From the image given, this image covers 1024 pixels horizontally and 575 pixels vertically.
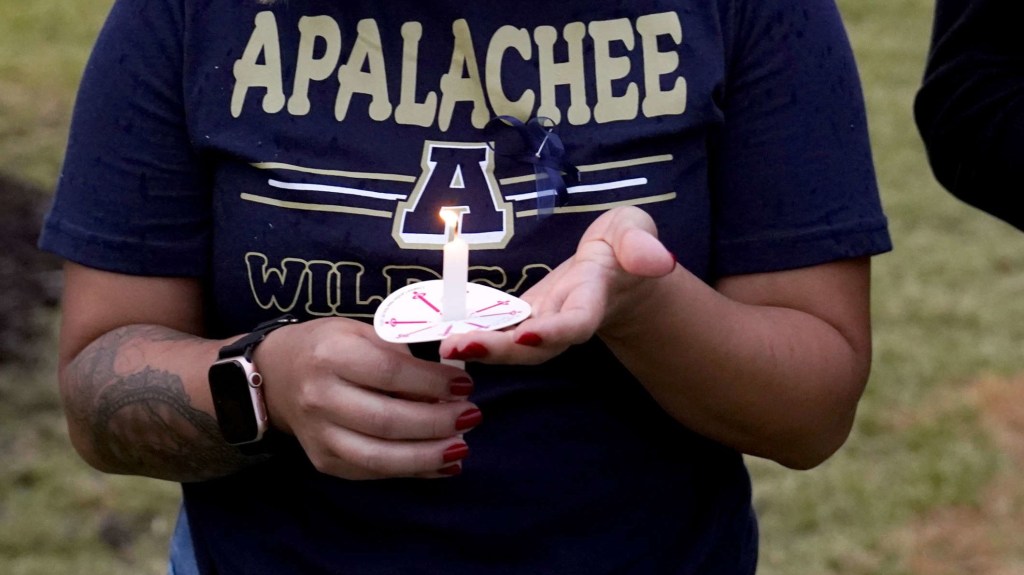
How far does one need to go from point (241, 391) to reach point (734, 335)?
0.49 metres

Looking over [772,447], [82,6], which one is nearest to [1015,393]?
[772,447]

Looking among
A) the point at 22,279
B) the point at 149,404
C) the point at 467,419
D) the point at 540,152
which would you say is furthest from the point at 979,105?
the point at 22,279

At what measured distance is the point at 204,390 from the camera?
1.33 m

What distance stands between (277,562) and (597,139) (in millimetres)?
575

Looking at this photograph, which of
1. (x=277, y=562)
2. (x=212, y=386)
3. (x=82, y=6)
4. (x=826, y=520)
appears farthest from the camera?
(x=82, y=6)

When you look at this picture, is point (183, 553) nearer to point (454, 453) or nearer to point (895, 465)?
point (454, 453)

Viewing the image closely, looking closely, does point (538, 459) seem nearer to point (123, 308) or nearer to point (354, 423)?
point (354, 423)

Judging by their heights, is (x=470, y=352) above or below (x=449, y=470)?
above

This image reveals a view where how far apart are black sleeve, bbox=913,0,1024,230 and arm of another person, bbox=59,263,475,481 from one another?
3.37 feet

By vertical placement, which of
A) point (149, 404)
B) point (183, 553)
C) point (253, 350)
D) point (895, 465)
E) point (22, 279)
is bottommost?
point (895, 465)

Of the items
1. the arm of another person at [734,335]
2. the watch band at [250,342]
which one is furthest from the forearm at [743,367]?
the watch band at [250,342]

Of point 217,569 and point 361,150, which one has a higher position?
point 361,150

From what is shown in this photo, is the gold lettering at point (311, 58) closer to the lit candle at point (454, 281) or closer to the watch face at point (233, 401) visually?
the watch face at point (233, 401)

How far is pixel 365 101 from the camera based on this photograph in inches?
51.9
